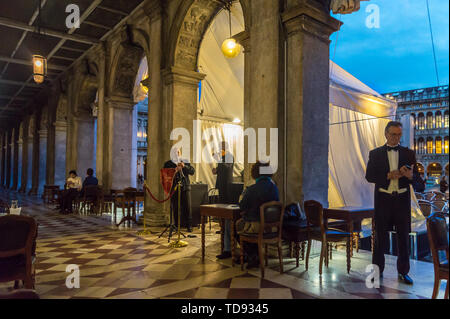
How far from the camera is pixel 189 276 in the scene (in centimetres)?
409

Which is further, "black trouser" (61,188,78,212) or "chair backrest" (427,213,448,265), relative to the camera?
"black trouser" (61,188,78,212)

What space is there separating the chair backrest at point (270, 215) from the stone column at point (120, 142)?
8.16m

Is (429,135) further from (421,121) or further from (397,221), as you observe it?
(397,221)

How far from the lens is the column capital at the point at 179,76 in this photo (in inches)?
314

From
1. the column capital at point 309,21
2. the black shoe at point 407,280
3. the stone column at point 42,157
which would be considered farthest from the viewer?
the stone column at point 42,157

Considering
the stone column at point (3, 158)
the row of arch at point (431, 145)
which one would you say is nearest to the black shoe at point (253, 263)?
the stone column at point (3, 158)

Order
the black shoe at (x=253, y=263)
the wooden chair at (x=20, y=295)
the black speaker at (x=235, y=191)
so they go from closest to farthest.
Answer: the wooden chair at (x=20, y=295) < the black shoe at (x=253, y=263) < the black speaker at (x=235, y=191)

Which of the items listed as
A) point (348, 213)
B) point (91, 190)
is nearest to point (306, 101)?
point (348, 213)

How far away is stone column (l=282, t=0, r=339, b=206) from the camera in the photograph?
4977mm

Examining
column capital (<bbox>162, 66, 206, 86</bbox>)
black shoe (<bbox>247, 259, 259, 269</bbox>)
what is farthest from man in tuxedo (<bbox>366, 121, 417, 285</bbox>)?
column capital (<bbox>162, 66, 206, 86</bbox>)

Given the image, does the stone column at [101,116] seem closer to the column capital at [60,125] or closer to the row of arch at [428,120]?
the column capital at [60,125]

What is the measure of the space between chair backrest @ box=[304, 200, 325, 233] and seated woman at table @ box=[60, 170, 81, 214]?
896 cm

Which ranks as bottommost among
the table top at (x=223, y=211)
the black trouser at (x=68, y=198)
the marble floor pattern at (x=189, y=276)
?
the marble floor pattern at (x=189, y=276)

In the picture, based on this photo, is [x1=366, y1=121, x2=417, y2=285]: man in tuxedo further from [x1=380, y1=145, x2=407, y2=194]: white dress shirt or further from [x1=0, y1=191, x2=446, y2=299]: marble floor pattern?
[x1=0, y1=191, x2=446, y2=299]: marble floor pattern
